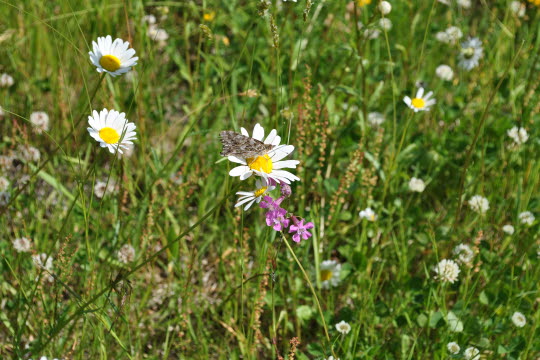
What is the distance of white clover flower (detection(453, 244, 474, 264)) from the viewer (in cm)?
204

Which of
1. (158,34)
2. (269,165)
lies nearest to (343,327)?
(269,165)

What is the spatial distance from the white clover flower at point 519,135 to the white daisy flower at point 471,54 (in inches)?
19.8

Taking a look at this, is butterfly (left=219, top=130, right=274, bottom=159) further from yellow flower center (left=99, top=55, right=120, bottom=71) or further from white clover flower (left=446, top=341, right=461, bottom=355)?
white clover flower (left=446, top=341, right=461, bottom=355)

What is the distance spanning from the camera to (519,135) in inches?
103

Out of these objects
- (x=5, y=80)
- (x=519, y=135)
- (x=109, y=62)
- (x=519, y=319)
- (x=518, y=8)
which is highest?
(x=518, y=8)

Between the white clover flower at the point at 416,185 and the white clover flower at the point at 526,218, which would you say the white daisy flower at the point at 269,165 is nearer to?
the white clover flower at the point at 416,185

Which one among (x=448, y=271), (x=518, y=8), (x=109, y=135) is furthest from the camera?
(x=518, y=8)

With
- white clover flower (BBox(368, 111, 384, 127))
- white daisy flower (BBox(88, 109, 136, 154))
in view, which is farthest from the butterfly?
white clover flower (BBox(368, 111, 384, 127))

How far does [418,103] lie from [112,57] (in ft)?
4.36

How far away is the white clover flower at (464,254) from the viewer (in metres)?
2.04

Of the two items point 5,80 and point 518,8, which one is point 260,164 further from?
point 518,8

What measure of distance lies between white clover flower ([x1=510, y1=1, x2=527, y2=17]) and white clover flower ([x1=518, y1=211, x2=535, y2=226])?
1322 millimetres

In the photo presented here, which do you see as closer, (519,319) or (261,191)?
(261,191)

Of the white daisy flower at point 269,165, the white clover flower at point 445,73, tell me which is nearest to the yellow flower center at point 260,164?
the white daisy flower at point 269,165
